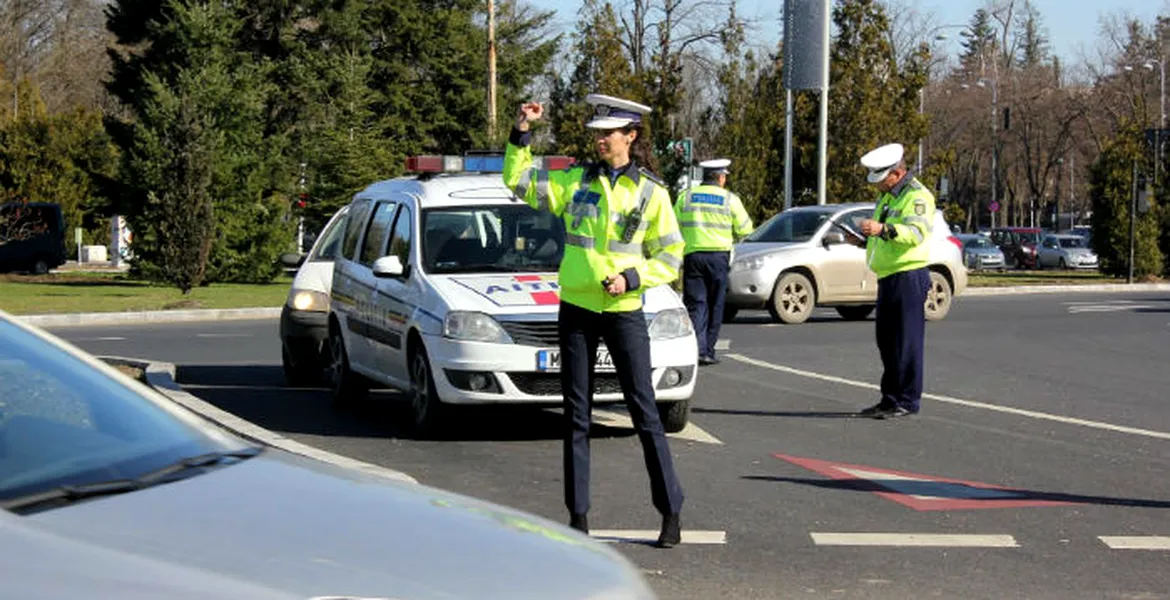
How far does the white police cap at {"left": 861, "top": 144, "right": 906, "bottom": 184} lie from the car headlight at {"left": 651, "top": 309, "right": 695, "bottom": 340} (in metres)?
2.03

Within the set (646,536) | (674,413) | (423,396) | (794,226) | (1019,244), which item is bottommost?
(1019,244)

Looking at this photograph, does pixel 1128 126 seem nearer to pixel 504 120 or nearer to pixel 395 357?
pixel 504 120

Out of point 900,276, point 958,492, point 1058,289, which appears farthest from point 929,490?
point 1058,289

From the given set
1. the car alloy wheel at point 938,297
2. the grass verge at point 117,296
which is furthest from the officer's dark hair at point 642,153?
the grass verge at point 117,296

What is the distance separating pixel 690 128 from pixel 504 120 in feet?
21.2

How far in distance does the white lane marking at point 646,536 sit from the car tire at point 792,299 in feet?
47.7

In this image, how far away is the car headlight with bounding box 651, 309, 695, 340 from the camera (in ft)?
35.2

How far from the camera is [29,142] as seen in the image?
Answer: 184ft

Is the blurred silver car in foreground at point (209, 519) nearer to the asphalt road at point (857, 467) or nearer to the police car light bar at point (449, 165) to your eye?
the asphalt road at point (857, 467)

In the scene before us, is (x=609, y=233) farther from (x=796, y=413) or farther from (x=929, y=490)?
(x=796, y=413)

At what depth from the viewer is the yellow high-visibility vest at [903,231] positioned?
11792 millimetres

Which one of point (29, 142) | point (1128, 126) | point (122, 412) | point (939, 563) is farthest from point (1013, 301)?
point (29, 142)

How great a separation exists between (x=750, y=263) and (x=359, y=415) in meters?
10.7

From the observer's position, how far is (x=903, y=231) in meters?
11.8
